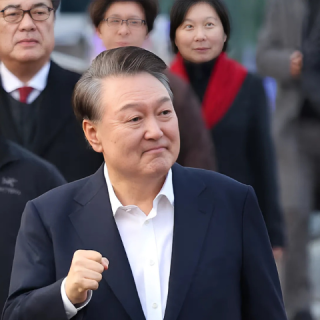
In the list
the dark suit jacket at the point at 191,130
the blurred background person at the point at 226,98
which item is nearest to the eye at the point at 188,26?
the blurred background person at the point at 226,98

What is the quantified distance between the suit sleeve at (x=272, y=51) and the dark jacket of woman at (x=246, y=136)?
0.23 meters

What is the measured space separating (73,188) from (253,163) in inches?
70.8

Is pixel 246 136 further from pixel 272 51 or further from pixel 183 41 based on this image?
pixel 183 41

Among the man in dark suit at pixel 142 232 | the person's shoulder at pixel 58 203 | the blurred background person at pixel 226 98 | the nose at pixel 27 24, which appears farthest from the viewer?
the nose at pixel 27 24

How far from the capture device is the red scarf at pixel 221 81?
3.62 meters

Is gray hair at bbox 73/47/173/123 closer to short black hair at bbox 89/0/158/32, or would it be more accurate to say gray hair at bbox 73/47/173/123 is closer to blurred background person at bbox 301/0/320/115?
short black hair at bbox 89/0/158/32

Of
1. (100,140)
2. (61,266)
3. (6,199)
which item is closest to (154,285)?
(61,266)

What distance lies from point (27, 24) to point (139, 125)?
1.25m

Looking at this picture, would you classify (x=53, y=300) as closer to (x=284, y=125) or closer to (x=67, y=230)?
(x=67, y=230)

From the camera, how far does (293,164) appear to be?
6250mm

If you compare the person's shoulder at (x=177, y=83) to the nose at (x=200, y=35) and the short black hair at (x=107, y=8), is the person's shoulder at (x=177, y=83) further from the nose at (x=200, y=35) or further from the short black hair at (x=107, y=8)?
the nose at (x=200, y=35)

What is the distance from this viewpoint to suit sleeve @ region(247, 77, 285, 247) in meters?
4.48

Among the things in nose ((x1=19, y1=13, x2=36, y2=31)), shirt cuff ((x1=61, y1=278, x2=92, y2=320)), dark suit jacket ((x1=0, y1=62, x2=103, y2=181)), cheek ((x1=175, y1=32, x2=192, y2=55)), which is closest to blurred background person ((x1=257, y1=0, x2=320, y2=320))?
dark suit jacket ((x1=0, y1=62, x2=103, y2=181))

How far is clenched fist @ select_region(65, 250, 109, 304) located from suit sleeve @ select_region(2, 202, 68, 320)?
0.32 ft
